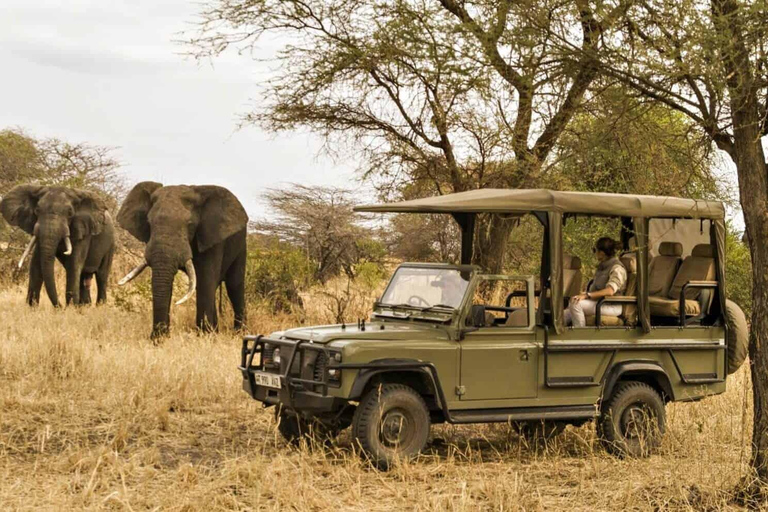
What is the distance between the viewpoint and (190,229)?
54.3 feet

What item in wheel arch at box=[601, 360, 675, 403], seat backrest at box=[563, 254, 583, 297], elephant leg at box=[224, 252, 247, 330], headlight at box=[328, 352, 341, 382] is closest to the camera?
headlight at box=[328, 352, 341, 382]

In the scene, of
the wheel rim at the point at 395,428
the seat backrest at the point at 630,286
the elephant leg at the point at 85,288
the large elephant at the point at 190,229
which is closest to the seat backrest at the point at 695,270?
the seat backrest at the point at 630,286

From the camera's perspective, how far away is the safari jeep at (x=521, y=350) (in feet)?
27.7

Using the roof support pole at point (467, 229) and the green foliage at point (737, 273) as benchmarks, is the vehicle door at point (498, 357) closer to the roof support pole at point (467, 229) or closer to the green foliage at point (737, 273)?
the roof support pole at point (467, 229)

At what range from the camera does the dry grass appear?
24.3 feet

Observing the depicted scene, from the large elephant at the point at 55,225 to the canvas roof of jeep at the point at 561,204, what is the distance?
12.6m

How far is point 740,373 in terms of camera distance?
13766 millimetres

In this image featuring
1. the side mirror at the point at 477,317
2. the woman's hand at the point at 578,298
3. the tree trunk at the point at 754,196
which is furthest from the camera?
the woman's hand at the point at 578,298

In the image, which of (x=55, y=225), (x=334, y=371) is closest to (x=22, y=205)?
(x=55, y=225)

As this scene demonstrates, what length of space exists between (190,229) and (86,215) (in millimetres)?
6160

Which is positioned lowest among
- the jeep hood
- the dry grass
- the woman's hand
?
the dry grass

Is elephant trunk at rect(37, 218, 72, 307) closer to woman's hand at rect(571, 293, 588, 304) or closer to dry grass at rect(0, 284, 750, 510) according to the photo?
dry grass at rect(0, 284, 750, 510)

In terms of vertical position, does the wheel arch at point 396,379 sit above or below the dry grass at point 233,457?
above

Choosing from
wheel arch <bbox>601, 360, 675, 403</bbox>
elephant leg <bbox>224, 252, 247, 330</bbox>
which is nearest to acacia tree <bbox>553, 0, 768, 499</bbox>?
wheel arch <bbox>601, 360, 675, 403</bbox>
